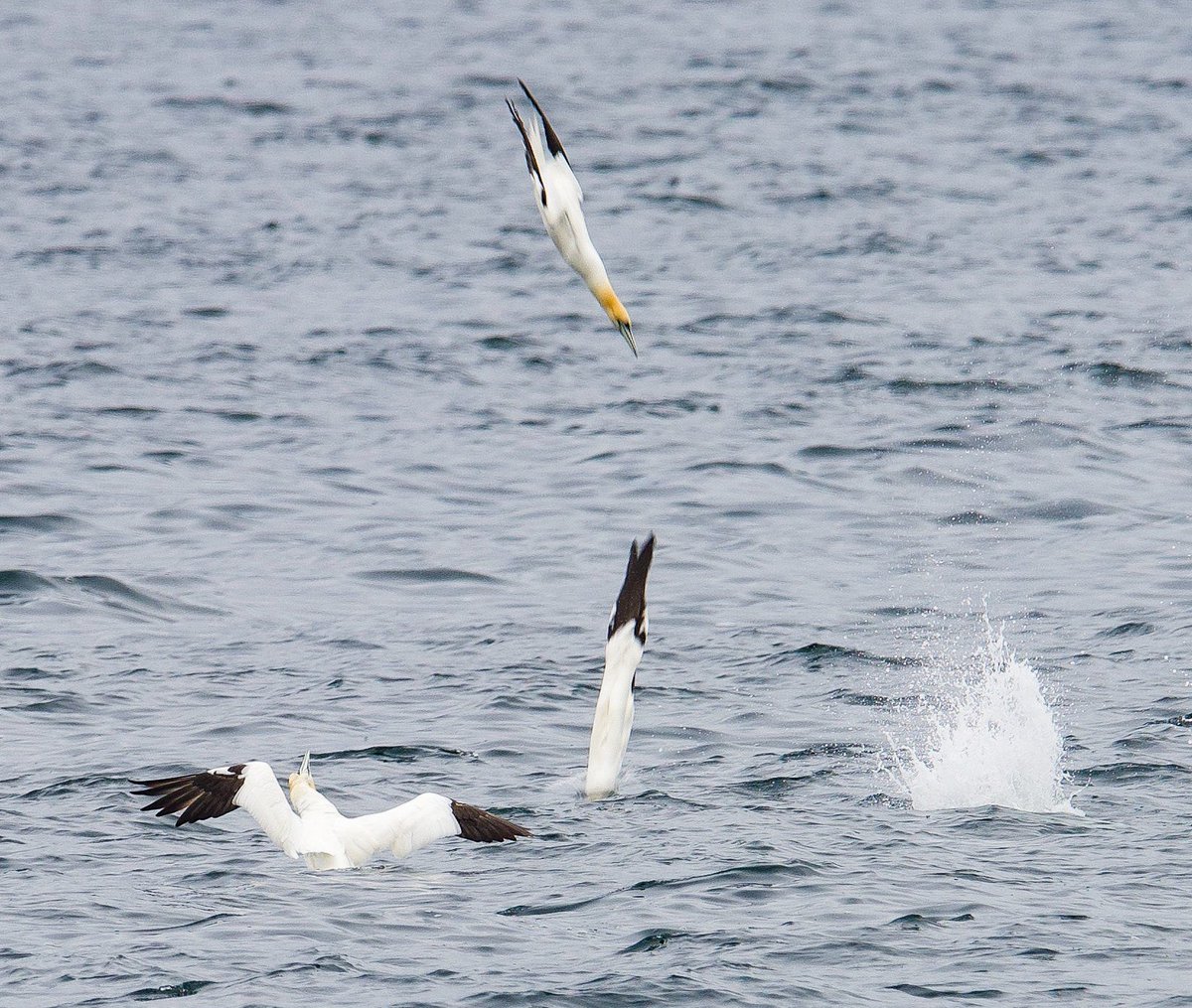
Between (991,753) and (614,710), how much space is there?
7.55 feet

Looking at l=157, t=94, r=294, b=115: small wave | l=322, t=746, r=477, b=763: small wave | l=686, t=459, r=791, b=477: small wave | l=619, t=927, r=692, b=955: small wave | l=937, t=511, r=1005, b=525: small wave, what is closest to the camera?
l=619, t=927, r=692, b=955: small wave

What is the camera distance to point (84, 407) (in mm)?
20172

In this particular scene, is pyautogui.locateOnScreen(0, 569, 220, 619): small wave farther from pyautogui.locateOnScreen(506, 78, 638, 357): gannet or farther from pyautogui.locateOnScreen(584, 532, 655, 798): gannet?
pyautogui.locateOnScreen(506, 78, 638, 357): gannet

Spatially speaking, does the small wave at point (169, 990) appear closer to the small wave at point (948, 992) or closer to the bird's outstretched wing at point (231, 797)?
the bird's outstretched wing at point (231, 797)

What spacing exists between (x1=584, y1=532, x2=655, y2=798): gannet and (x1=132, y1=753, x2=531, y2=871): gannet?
81cm

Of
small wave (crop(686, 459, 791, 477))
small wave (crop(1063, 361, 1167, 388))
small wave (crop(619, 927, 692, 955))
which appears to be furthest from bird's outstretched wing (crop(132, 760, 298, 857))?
small wave (crop(1063, 361, 1167, 388))

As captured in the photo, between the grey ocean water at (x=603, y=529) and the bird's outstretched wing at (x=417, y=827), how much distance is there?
0.61ft

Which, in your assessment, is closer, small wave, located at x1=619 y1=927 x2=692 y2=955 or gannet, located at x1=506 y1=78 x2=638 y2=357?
small wave, located at x1=619 y1=927 x2=692 y2=955

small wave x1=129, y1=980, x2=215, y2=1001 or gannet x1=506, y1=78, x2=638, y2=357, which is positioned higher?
gannet x1=506, y1=78, x2=638, y2=357

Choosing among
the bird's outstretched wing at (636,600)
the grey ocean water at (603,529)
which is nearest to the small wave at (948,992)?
the grey ocean water at (603,529)

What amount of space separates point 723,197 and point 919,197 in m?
2.72

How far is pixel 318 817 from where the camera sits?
33.8 ft

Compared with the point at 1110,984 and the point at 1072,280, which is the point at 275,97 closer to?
the point at 1072,280

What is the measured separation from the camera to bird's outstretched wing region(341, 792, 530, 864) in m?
10.2
